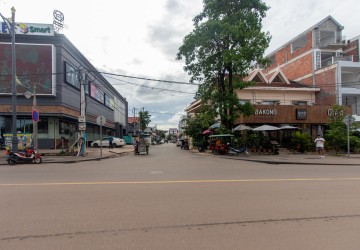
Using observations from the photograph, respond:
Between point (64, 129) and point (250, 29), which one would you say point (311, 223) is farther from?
point (64, 129)

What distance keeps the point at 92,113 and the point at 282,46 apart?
1243 inches

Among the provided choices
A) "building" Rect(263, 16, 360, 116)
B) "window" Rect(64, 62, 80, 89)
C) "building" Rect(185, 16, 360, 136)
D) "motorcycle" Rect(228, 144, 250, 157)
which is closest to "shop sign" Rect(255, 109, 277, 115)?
"building" Rect(185, 16, 360, 136)

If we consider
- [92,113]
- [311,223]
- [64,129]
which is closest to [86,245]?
[311,223]

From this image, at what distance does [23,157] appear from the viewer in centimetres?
1945

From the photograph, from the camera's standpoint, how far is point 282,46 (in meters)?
53.8

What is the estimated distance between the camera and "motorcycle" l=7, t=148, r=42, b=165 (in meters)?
19.3

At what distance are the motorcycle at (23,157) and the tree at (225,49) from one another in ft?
49.7

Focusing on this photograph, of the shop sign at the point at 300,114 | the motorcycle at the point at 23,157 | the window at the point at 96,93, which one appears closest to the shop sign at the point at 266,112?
the shop sign at the point at 300,114

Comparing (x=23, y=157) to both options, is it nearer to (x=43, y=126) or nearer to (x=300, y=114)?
(x=43, y=126)

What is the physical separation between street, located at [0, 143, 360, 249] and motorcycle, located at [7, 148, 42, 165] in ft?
32.1

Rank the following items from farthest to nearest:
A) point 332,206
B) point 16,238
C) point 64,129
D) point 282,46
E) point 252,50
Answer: point 282,46
point 64,129
point 252,50
point 332,206
point 16,238

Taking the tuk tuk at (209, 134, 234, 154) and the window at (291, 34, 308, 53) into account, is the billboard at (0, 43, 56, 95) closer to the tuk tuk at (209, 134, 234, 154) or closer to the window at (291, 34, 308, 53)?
the tuk tuk at (209, 134, 234, 154)

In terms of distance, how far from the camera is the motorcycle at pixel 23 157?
63.4 ft

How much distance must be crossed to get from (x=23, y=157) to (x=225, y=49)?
1788cm
